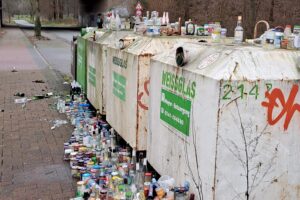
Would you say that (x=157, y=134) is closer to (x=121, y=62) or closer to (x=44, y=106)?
(x=121, y=62)

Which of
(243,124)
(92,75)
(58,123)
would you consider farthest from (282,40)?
(58,123)

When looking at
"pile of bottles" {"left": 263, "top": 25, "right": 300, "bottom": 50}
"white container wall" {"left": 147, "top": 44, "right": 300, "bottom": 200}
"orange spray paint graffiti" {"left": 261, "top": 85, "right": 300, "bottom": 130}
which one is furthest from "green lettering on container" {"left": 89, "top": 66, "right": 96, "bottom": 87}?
"orange spray paint graffiti" {"left": 261, "top": 85, "right": 300, "bottom": 130}

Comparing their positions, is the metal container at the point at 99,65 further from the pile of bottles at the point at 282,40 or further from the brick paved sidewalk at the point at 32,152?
the pile of bottles at the point at 282,40

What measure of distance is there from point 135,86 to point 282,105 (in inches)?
89.8

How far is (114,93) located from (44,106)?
3.48m

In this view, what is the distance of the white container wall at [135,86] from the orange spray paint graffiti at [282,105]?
5.98 ft

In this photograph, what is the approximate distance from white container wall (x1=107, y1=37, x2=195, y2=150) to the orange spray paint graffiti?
1.82m

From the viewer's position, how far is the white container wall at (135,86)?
5488 millimetres

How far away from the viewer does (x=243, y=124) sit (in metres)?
3.59

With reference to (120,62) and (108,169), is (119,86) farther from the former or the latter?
(108,169)

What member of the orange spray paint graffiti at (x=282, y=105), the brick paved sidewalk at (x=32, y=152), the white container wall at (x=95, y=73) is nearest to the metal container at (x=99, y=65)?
the white container wall at (x=95, y=73)

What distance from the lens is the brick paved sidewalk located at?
5141 mm

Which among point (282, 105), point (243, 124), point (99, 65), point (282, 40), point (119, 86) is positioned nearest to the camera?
point (243, 124)

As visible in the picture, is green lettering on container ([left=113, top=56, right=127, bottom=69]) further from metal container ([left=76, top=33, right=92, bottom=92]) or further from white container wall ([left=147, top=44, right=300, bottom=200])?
metal container ([left=76, top=33, right=92, bottom=92])
